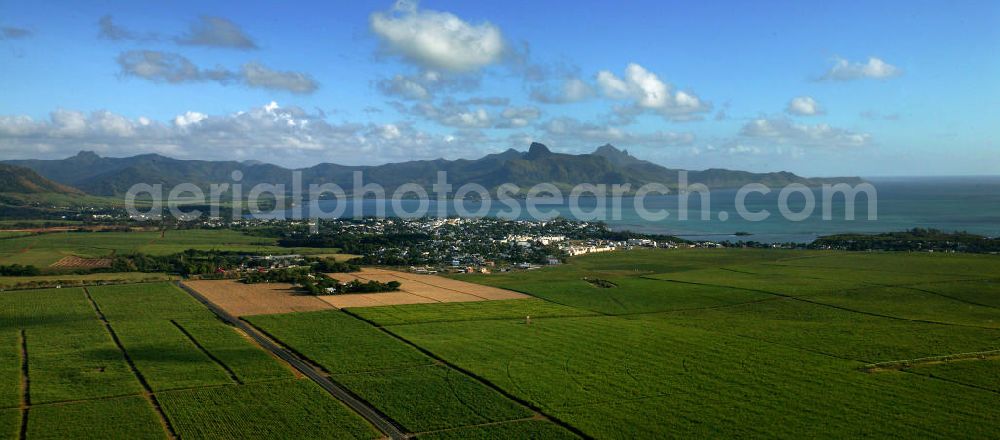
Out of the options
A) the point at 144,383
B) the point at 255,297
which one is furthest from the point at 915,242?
the point at 144,383

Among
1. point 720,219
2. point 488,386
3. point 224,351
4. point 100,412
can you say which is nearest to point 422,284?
point 224,351

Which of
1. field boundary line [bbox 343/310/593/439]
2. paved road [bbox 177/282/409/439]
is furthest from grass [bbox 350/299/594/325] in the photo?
paved road [bbox 177/282/409/439]

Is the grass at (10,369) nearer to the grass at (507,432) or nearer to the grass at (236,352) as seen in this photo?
the grass at (236,352)

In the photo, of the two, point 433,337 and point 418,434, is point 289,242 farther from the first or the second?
point 418,434

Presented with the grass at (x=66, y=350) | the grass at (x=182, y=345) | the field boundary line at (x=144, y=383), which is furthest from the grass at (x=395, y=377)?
the grass at (x=66, y=350)

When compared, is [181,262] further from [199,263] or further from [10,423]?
[10,423]

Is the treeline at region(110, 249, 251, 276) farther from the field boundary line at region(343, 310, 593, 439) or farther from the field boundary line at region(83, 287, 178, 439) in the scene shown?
the field boundary line at region(343, 310, 593, 439)

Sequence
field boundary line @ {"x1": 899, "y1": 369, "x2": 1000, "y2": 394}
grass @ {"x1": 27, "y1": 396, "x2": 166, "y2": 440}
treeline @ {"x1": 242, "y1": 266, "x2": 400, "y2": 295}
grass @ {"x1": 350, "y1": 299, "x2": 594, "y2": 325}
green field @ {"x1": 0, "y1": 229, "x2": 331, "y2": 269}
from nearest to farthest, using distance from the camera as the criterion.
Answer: grass @ {"x1": 27, "y1": 396, "x2": 166, "y2": 440}, field boundary line @ {"x1": 899, "y1": 369, "x2": 1000, "y2": 394}, grass @ {"x1": 350, "y1": 299, "x2": 594, "y2": 325}, treeline @ {"x1": 242, "y1": 266, "x2": 400, "y2": 295}, green field @ {"x1": 0, "y1": 229, "x2": 331, "y2": 269}
